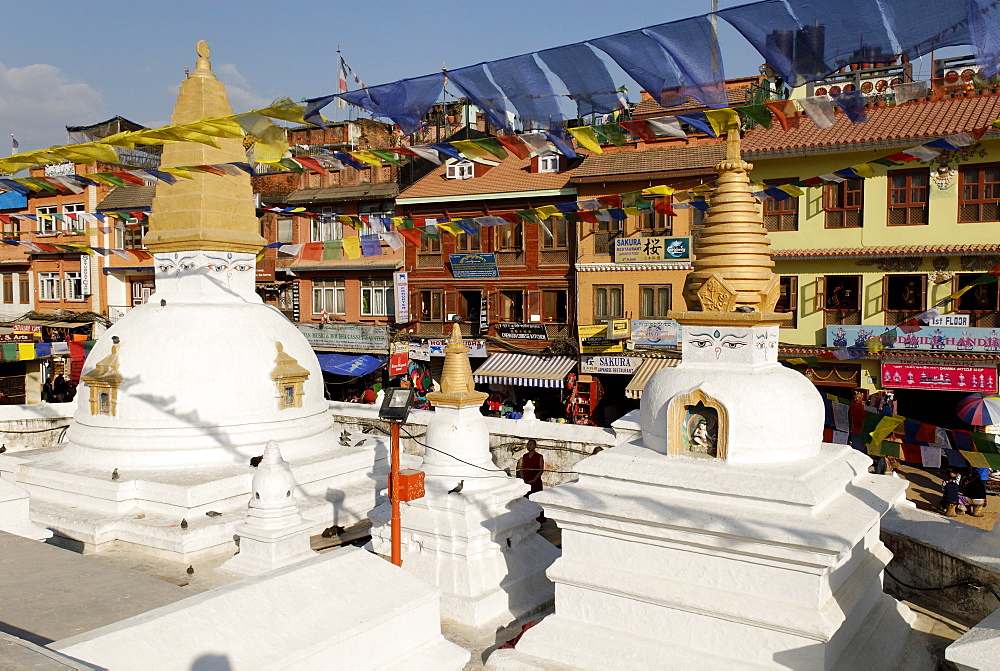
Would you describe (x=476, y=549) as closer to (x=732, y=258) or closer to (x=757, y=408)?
(x=757, y=408)

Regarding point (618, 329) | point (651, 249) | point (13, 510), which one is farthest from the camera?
point (651, 249)

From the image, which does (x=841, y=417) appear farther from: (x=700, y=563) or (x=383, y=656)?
(x=383, y=656)

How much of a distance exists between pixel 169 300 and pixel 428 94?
9081 millimetres

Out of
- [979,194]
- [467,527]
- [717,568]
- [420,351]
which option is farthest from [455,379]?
[420,351]

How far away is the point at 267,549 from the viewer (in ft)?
36.4

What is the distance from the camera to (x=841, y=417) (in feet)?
40.8

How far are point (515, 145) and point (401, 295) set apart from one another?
18129 millimetres

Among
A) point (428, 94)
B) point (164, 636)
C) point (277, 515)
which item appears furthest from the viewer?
point (277, 515)

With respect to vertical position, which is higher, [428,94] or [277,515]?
[428,94]

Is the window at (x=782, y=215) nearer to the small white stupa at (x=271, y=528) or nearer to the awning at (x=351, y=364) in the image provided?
the awning at (x=351, y=364)

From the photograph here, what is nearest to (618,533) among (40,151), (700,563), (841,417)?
(700,563)

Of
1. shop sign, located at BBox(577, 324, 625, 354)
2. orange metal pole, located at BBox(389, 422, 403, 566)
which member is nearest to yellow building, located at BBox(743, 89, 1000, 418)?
shop sign, located at BBox(577, 324, 625, 354)

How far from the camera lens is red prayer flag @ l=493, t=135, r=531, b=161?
10.3 meters

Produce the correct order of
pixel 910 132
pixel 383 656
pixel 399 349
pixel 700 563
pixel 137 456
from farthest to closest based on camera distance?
pixel 399 349 < pixel 910 132 < pixel 137 456 < pixel 700 563 < pixel 383 656
